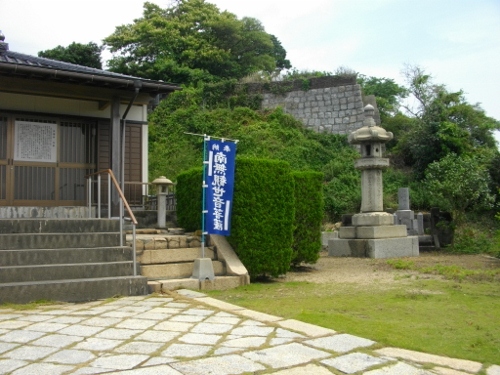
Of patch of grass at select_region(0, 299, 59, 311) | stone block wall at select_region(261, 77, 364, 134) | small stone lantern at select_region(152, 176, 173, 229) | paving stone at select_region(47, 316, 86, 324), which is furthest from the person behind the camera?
stone block wall at select_region(261, 77, 364, 134)

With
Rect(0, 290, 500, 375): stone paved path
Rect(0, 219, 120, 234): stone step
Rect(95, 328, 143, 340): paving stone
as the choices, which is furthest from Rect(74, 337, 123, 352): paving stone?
Rect(0, 219, 120, 234): stone step

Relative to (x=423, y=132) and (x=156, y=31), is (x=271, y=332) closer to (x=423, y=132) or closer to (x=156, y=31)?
(x=423, y=132)

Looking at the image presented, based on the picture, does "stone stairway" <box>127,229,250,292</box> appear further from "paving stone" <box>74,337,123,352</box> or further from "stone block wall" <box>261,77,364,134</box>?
"stone block wall" <box>261,77,364,134</box>

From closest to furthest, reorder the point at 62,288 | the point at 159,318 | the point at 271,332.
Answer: the point at 271,332, the point at 159,318, the point at 62,288

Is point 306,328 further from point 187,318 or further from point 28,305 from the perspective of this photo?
point 28,305

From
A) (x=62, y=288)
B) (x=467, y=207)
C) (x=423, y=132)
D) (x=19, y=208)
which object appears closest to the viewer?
(x=62, y=288)

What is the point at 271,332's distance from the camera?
14.1 ft

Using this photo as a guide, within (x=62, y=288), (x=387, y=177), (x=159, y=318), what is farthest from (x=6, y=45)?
(x=387, y=177)

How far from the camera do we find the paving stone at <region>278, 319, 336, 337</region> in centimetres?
425

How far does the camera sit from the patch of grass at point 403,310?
4.10m

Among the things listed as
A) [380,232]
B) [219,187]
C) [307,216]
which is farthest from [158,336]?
[380,232]

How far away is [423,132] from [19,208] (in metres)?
17.4

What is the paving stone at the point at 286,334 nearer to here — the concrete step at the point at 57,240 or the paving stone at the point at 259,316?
the paving stone at the point at 259,316

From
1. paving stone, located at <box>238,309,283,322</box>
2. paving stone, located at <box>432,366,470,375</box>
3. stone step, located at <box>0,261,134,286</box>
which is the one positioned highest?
stone step, located at <box>0,261,134,286</box>
